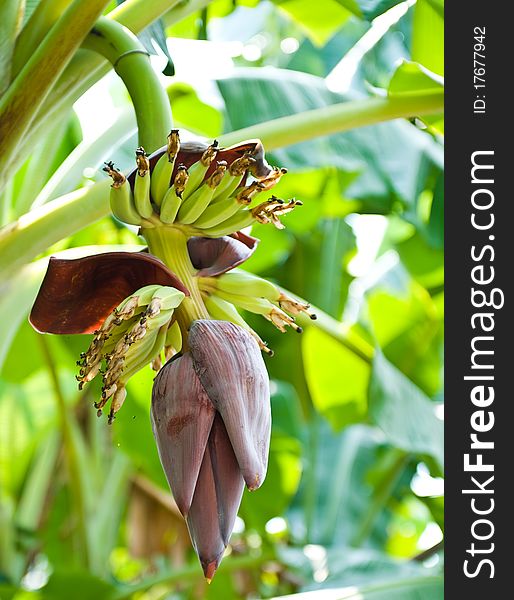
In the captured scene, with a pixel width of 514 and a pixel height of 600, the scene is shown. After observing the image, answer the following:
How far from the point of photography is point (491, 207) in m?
0.79

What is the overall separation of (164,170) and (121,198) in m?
0.03

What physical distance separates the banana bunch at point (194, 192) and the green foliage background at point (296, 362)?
20cm

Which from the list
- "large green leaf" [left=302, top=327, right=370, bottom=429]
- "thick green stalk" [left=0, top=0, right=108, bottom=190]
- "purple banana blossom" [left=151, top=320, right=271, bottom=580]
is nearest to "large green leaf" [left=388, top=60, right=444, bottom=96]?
"thick green stalk" [left=0, top=0, right=108, bottom=190]

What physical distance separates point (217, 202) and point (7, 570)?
1.02m

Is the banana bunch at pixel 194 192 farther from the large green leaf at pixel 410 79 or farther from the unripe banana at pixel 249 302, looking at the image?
the large green leaf at pixel 410 79

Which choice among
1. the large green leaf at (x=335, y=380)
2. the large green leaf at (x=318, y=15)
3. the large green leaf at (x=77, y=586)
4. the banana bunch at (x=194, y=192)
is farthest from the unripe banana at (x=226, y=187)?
the large green leaf at (x=335, y=380)

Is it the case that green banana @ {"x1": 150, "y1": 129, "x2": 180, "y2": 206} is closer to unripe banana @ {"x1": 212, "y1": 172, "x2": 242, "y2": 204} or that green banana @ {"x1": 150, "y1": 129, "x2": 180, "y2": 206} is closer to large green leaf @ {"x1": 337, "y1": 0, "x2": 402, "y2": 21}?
unripe banana @ {"x1": 212, "y1": 172, "x2": 242, "y2": 204}

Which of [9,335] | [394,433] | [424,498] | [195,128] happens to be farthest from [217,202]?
[424,498]

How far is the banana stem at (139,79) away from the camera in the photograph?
463mm

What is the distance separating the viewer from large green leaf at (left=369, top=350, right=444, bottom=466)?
0.92m

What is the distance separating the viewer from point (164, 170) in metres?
0.45

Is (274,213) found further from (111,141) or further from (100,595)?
(100,595)

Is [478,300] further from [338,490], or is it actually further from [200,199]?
[338,490]

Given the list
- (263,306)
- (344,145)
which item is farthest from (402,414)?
Result: (263,306)
